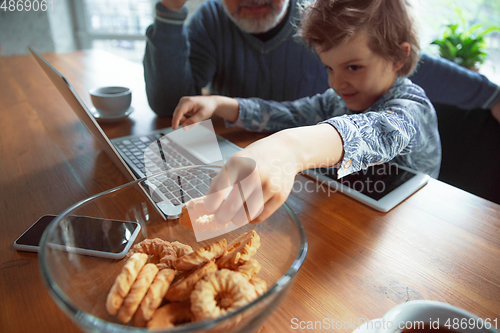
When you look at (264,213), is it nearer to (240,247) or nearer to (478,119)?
(240,247)

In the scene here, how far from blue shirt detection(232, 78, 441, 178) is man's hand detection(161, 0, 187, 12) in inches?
15.5

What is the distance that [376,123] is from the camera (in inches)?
26.0

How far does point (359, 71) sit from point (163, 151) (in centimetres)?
52

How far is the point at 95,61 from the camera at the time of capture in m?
1.75

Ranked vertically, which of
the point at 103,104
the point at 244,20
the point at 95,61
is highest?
the point at 244,20

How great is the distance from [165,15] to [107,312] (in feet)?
3.24

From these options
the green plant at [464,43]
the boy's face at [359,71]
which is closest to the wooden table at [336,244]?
the boy's face at [359,71]

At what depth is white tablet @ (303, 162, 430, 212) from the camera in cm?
59

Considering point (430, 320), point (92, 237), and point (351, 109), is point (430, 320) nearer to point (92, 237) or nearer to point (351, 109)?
point (92, 237)

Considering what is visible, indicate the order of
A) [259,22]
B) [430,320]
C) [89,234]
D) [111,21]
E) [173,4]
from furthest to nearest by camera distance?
[111,21] → [259,22] → [173,4] → [89,234] → [430,320]

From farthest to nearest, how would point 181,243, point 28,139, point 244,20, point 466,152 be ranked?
1. point 244,20
2. point 466,152
3. point 28,139
4. point 181,243

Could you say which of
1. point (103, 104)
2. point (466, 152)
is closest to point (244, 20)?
point (103, 104)

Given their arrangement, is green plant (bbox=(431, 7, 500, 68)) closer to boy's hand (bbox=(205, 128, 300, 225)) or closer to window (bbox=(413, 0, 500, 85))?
window (bbox=(413, 0, 500, 85))

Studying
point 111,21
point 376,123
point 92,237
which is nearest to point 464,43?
point 376,123
